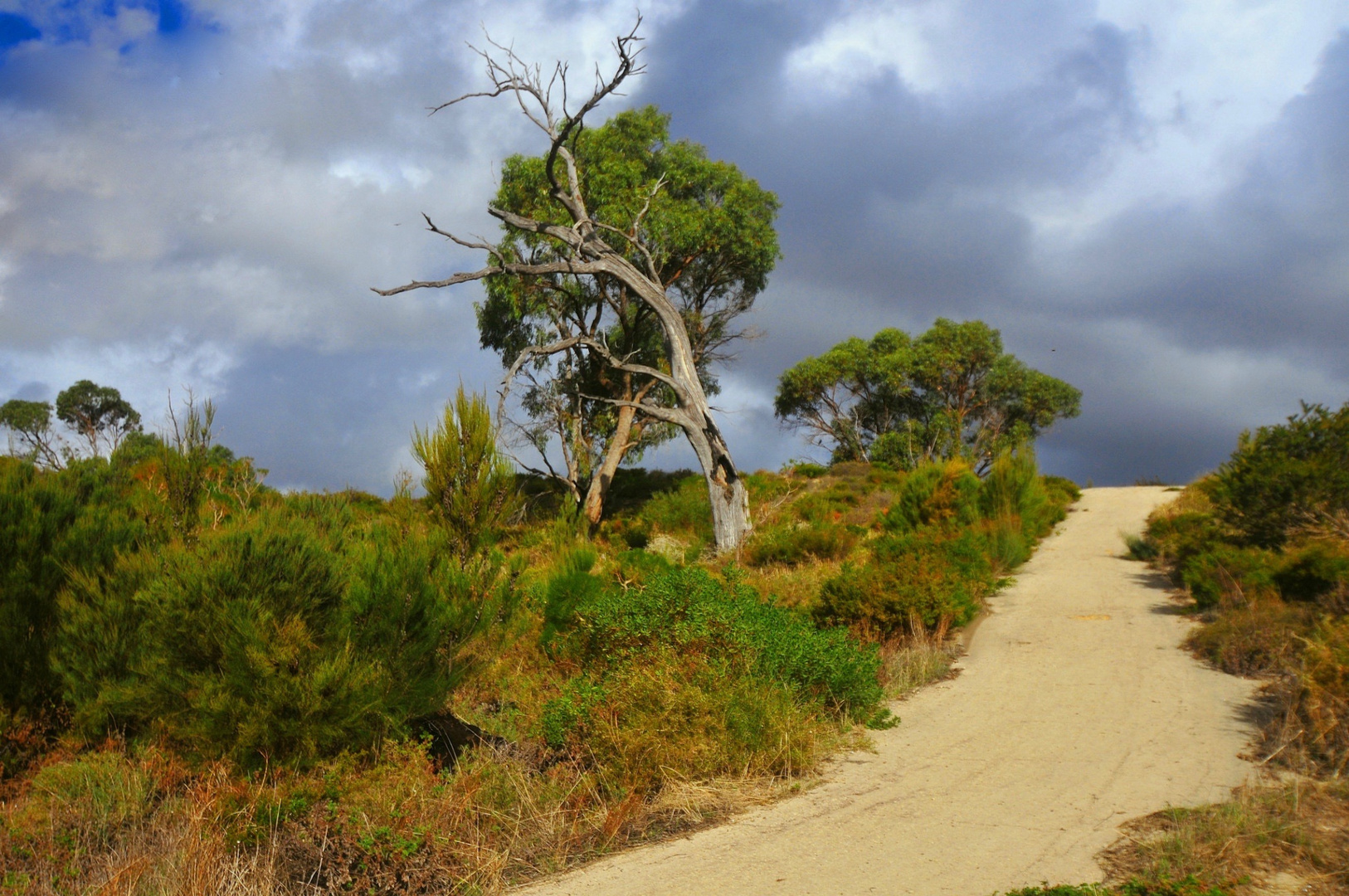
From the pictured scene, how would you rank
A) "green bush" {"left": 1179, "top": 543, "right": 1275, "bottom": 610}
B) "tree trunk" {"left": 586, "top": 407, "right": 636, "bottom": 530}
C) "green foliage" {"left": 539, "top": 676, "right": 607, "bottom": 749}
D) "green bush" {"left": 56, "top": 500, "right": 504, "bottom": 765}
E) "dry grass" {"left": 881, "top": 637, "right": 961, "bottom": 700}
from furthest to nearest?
1. "tree trunk" {"left": 586, "top": 407, "right": 636, "bottom": 530}
2. "green bush" {"left": 1179, "top": 543, "right": 1275, "bottom": 610}
3. "dry grass" {"left": 881, "top": 637, "right": 961, "bottom": 700}
4. "green foliage" {"left": 539, "top": 676, "right": 607, "bottom": 749}
5. "green bush" {"left": 56, "top": 500, "right": 504, "bottom": 765}

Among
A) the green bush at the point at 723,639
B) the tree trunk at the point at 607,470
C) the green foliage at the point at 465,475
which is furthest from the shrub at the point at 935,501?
the green foliage at the point at 465,475

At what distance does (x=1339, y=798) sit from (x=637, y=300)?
68.3ft

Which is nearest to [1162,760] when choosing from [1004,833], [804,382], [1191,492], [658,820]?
[1004,833]

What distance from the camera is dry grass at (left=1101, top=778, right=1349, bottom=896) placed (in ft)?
15.9

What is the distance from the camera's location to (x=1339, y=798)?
5859mm

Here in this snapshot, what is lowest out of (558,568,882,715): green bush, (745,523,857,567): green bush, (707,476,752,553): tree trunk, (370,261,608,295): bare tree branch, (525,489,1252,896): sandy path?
(525,489,1252,896): sandy path

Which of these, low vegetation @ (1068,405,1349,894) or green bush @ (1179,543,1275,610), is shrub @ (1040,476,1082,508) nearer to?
low vegetation @ (1068,405,1349,894)

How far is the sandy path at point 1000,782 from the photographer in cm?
509

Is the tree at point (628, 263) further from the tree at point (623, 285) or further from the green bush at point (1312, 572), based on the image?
the green bush at point (1312, 572)

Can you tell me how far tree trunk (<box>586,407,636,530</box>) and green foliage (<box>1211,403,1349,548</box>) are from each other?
1347cm

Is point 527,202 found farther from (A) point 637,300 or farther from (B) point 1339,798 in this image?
(B) point 1339,798

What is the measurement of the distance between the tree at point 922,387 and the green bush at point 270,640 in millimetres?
34006

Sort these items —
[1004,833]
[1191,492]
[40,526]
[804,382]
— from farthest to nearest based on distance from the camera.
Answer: [804,382], [1191,492], [40,526], [1004,833]

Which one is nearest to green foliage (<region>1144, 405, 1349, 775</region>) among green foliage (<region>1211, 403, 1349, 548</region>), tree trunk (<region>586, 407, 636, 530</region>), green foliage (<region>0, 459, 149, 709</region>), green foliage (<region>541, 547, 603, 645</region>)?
green foliage (<region>1211, 403, 1349, 548</region>)
